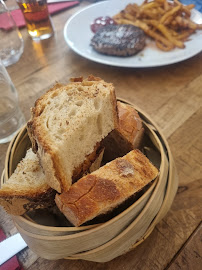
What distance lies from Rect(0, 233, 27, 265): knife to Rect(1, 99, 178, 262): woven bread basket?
120mm

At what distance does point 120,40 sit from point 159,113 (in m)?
0.48

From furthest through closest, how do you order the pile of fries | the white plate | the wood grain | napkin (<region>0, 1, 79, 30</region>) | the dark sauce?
1. napkin (<region>0, 1, 79, 30</region>)
2. the dark sauce
3. the pile of fries
4. the white plate
5. the wood grain

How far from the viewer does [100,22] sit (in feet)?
5.05

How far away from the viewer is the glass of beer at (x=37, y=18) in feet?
4.50

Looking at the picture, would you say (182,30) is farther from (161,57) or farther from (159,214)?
(159,214)

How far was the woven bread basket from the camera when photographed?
53 centimetres

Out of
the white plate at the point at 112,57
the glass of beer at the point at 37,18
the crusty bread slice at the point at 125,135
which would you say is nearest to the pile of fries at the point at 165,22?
the white plate at the point at 112,57

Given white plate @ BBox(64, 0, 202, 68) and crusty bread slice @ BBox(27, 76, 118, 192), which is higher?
crusty bread slice @ BBox(27, 76, 118, 192)

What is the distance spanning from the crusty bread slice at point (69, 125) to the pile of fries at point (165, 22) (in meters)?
0.79

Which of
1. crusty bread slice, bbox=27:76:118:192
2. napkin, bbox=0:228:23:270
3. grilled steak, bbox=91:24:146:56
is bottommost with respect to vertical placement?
napkin, bbox=0:228:23:270

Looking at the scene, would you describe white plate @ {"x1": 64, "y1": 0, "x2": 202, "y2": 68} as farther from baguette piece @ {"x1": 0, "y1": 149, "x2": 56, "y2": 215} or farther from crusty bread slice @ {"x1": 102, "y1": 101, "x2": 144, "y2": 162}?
baguette piece @ {"x1": 0, "y1": 149, "x2": 56, "y2": 215}

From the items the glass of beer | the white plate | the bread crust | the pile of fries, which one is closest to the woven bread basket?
the bread crust

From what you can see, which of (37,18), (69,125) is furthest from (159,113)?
(37,18)

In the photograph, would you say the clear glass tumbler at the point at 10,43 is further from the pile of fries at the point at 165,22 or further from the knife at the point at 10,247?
the knife at the point at 10,247
